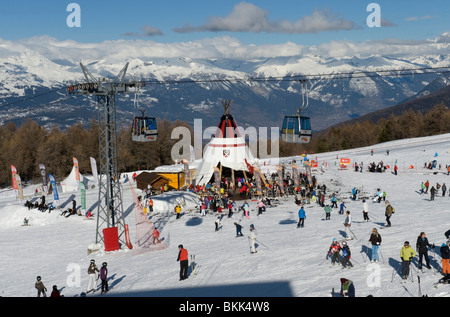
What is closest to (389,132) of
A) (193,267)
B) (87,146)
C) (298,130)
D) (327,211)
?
(87,146)

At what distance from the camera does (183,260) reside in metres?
17.1

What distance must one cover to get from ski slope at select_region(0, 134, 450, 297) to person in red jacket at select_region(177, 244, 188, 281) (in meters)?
0.28

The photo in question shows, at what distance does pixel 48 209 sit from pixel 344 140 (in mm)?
91471

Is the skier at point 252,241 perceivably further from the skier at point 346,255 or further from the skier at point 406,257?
the skier at point 406,257

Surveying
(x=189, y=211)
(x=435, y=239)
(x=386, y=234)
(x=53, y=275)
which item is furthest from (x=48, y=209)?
(x=435, y=239)

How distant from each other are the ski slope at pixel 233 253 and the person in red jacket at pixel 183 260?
284mm

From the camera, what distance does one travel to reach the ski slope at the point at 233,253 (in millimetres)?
15656

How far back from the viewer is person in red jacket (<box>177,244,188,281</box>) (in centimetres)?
1700

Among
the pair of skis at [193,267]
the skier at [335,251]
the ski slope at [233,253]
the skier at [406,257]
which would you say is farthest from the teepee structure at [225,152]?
the skier at [406,257]

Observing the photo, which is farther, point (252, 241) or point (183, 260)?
point (252, 241)

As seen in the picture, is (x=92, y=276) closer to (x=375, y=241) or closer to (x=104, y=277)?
(x=104, y=277)

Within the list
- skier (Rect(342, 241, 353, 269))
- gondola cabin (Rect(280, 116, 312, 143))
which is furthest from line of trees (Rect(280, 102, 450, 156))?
skier (Rect(342, 241, 353, 269))

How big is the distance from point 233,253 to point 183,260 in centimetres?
393
